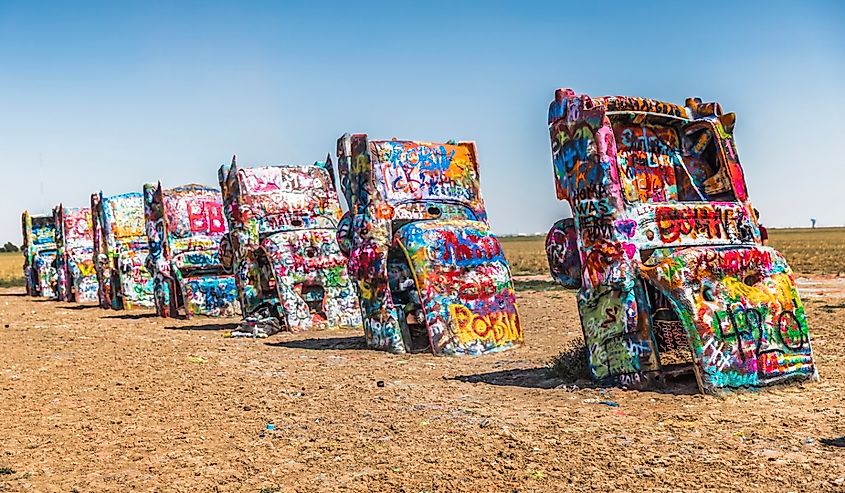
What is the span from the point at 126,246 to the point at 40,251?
10395mm

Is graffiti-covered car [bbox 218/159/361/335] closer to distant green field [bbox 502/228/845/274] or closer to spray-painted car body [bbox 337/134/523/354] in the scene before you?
spray-painted car body [bbox 337/134/523/354]

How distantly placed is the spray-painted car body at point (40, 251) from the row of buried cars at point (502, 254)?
1252cm

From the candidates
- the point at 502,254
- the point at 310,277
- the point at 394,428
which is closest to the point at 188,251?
the point at 310,277

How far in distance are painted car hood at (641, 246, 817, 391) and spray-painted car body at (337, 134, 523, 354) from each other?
3.56m

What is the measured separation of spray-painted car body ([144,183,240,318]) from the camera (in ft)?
58.2

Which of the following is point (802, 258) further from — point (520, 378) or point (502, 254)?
point (520, 378)

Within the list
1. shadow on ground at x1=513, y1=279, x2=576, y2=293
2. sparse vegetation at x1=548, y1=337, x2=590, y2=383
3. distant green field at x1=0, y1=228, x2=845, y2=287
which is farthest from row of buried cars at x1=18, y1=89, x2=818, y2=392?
distant green field at x1=0, y1=228, x2=845, y2=287

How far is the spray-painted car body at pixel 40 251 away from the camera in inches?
1151

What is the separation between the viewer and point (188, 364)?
10.5 metres

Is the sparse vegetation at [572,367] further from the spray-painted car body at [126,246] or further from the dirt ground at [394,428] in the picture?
the spray-painted car body at [126,246]

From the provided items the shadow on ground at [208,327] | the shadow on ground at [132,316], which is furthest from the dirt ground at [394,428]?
the shadow on ground at [132,316]

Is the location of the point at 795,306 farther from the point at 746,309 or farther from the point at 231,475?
the point at 231,475

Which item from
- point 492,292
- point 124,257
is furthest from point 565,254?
point 124,257

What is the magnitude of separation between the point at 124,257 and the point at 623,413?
16838mm
